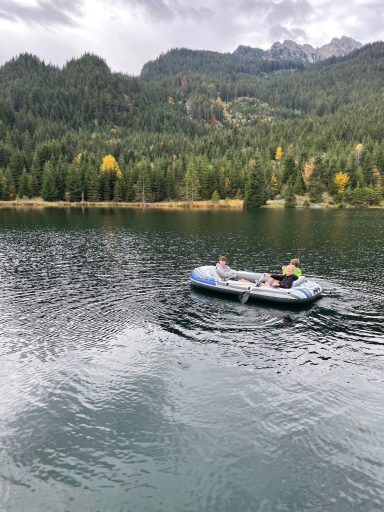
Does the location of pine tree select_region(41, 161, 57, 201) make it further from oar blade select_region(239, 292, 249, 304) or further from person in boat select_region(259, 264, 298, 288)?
oar blade select_region(239, 292, 249, 304)

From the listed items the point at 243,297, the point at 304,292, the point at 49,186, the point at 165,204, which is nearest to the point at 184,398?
the point at 243,297

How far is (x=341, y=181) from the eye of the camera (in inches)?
6339

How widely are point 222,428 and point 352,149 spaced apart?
20335 centimetres

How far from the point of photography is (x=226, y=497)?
536 inches

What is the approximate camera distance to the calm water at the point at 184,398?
14039mm

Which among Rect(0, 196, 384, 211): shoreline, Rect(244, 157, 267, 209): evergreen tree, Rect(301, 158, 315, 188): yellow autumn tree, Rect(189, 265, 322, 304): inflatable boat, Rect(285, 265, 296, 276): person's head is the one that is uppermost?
Rect(301, 158, 315, 188): yellow autumn tree

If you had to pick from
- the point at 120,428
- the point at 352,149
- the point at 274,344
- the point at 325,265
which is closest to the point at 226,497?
the point at 120,428

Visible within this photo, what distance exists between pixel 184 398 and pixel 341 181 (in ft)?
519

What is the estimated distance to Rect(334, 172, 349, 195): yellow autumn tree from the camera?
6289 inches

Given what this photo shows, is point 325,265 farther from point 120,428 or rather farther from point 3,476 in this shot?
point 3,476

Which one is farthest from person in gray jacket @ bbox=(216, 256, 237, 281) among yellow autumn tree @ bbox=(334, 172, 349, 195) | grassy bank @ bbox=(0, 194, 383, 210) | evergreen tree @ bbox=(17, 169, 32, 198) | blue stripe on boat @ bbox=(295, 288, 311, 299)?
evergreen tree @ bbox=(17, 169, 32, 198)

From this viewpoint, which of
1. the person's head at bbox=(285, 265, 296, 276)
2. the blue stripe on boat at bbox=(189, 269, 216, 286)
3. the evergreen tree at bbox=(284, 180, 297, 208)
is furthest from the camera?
the evergreen tree at bbox=(284, 180, 297, 208)

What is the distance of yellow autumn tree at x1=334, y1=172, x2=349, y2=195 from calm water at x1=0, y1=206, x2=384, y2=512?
12721 centimetres

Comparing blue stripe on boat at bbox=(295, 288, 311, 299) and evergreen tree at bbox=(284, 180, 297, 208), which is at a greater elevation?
evergreen tree at bbox=(284, 180, 297, 208)
